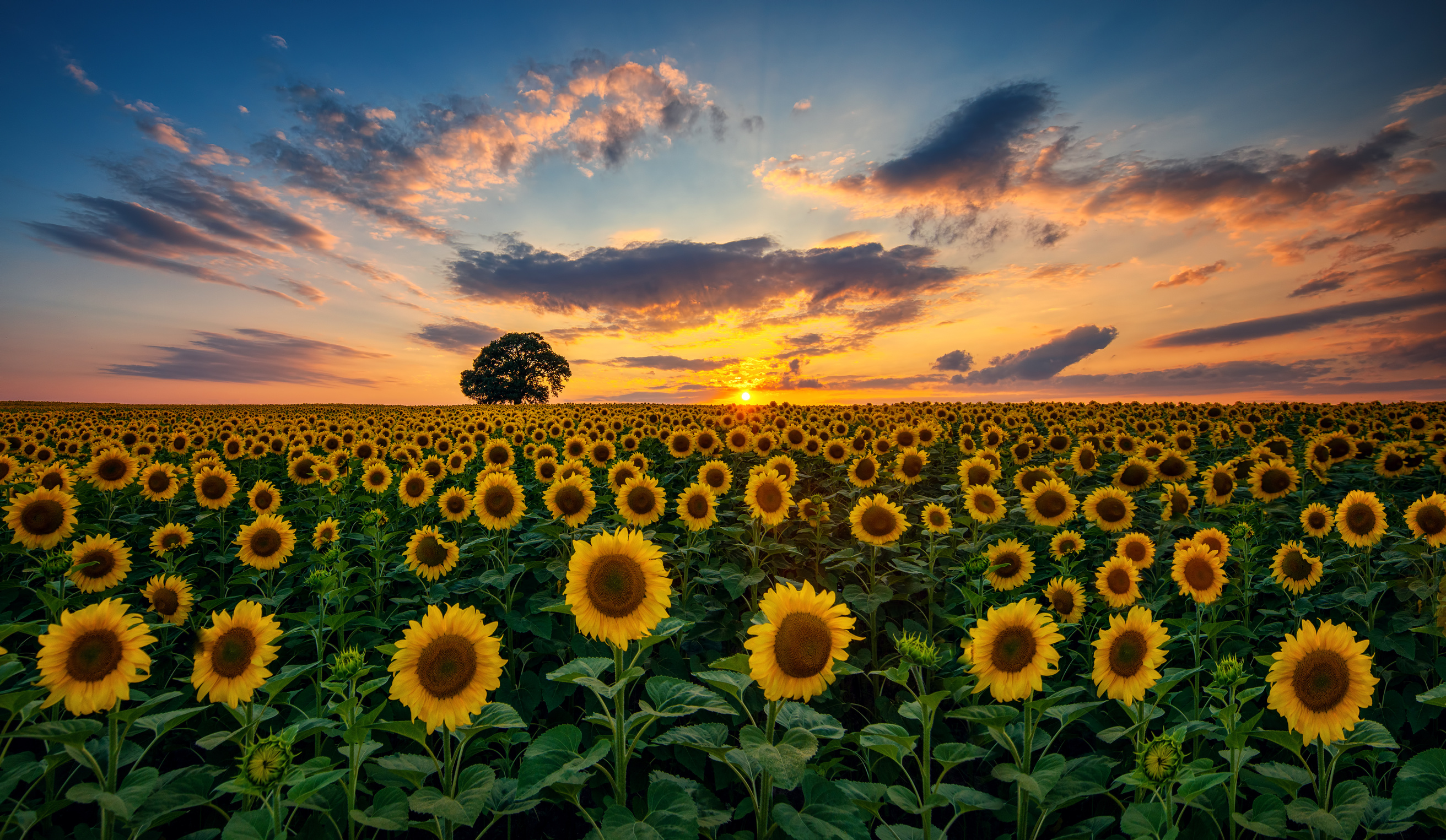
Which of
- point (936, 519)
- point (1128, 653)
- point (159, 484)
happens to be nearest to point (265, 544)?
point (159, 484)

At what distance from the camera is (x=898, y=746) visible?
3.13 m

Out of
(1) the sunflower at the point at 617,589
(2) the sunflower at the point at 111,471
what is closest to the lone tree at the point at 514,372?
(2) the sunflower at the point at 111,471

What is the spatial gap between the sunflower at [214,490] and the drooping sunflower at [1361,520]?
14.8 metres

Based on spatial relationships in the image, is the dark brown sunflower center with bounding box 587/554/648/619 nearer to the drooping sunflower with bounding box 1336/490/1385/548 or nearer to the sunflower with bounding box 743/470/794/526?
the sunflower with bounding box 743/470/794/526

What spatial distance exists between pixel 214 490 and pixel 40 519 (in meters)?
2.34

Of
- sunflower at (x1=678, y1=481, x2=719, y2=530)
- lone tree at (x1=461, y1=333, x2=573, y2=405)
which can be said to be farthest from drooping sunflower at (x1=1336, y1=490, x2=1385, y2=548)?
lone tree at (x1=461, y1=333, x2=573, y2=405)

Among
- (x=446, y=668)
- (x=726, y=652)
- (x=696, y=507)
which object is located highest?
(x=696, y=507)

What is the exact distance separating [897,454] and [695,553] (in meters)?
5.13

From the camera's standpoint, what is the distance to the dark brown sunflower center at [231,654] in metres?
3.65

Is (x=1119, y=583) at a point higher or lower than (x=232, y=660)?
lower

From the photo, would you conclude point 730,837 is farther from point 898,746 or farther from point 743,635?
point 743,635

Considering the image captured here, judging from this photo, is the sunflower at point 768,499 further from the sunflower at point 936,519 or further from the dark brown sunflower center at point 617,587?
the dark brown sunflower center at point 617,587

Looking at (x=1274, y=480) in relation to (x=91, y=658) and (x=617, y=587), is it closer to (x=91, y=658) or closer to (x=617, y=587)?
(x=617, y=587)

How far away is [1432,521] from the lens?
626 cm
